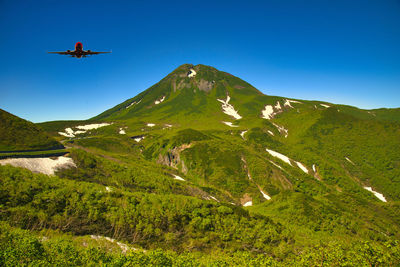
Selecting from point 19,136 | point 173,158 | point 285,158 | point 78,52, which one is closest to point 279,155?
point 285,158

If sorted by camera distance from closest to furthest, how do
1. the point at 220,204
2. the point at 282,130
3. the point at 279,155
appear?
the point at 220,204 < the point at 279,155 < the point at 282,130

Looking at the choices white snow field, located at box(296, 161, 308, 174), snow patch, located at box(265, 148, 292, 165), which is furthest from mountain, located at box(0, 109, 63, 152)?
white snow field, located at box(296, 161, 308, 174)

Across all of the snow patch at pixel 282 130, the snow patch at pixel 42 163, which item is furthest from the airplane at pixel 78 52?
the snow patch at pixel 282 130

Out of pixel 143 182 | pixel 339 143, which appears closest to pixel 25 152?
pixel 143 182

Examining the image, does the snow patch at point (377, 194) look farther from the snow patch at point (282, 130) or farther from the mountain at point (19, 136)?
the mountain at point (19, 136)

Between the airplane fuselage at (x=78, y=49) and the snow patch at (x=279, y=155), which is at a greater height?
the airplane fuselage at (x=78, y=49)

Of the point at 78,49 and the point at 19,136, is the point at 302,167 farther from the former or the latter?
the point at 19,136
